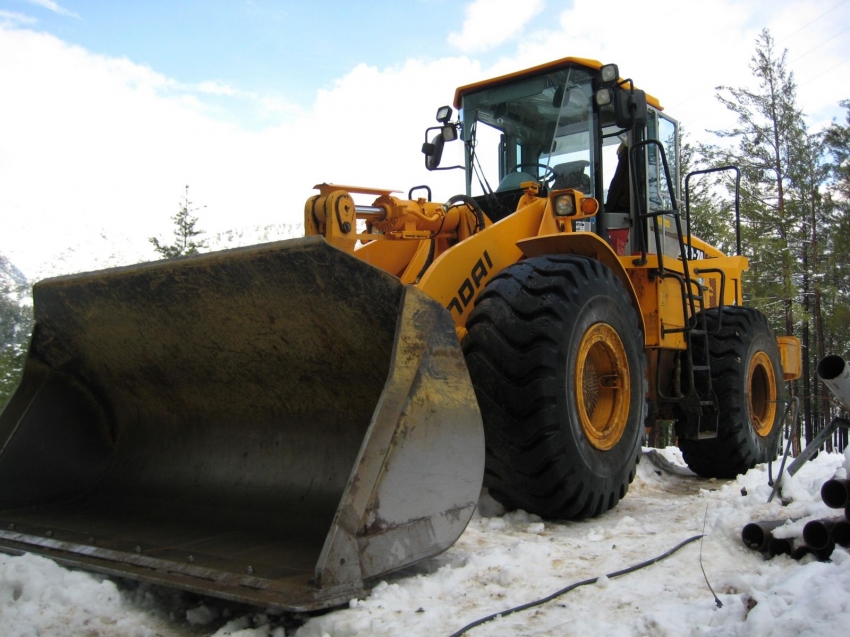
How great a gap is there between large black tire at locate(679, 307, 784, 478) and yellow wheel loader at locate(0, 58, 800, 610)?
0.65 metres

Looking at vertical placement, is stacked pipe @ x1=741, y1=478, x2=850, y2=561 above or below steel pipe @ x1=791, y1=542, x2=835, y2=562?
above

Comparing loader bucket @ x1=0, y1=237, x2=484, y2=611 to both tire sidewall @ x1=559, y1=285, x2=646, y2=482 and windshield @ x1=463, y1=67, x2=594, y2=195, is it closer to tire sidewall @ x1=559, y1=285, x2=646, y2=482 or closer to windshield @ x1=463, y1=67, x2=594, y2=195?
tire sidewall @ x1=559, y1=285, x2=646, y2=482

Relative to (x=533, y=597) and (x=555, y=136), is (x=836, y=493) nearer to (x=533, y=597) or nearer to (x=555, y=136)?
(x=533, y=597)

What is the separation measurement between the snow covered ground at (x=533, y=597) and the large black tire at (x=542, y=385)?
35 centimetres

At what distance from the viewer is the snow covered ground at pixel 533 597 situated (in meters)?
2.52

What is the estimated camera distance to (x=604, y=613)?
275cm

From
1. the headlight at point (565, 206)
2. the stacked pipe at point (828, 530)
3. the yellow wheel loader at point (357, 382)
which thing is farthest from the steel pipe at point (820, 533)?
the headlight at point (565, 206)

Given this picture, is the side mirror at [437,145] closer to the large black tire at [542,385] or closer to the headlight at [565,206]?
the headlight at [565,206]

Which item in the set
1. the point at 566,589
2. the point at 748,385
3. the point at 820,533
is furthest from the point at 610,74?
the point at 566,589

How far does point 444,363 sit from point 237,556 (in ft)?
3.72

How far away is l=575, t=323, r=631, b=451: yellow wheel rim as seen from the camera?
4.67 meters

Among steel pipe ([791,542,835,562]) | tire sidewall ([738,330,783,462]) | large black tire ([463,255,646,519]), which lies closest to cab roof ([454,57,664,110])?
large black tire ([463,255,646,519])

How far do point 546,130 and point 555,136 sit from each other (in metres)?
0.10

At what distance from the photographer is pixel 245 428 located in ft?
13.5
